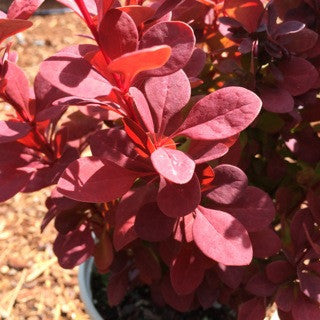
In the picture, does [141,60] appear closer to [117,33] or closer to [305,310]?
[117,33]

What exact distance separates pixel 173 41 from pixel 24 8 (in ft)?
0.80

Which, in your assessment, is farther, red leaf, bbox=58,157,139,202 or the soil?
the soil

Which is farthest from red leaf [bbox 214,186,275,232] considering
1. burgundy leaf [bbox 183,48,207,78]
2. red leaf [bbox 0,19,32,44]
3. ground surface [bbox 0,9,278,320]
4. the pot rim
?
ground surface [bbox 0,9,278,320]

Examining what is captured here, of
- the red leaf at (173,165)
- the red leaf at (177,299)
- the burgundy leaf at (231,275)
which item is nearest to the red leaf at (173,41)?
the red leaf at (173,165)

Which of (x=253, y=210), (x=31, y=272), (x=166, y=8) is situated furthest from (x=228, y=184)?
(x=31, y=272)

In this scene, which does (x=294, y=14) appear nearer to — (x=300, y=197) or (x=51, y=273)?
(x=300, y=197)

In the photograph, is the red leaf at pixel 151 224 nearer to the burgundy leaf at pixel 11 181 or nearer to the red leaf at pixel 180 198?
the red leaf at pixel 180 198

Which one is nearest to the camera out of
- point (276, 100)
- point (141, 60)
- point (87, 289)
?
point (141, 60)

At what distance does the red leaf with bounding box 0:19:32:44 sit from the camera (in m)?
0.64

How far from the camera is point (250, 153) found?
1062 millimetres

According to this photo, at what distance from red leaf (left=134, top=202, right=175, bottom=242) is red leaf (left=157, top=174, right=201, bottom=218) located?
0.11m

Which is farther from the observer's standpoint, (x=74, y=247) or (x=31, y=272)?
(x=31, y=272)

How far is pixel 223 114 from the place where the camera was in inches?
27.8

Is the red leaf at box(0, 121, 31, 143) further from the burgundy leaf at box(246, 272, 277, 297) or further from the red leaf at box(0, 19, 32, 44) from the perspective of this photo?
the burgundy leaf at box(246, 272, 277, 297)
